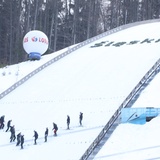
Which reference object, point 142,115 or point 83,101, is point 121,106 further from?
point 83,101

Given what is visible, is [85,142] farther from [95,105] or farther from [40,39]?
[40,39]

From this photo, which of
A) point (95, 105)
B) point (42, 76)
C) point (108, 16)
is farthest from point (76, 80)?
point (108, 16)

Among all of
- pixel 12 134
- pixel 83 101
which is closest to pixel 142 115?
pixel 83 101

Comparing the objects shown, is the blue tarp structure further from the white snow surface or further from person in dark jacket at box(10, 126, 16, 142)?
person in dark jacket at box(10, 126, 16, 142)

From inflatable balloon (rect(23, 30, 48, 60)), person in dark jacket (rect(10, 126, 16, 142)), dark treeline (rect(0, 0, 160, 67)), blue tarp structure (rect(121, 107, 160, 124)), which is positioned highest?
dark treeline (rect(0, 0, 160, 67))

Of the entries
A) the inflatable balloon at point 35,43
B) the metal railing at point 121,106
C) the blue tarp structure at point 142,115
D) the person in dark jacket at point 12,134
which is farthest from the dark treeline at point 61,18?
the blue tarp structure at point 142,115

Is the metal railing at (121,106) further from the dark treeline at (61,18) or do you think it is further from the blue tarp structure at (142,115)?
the dark treeline at (61,18)

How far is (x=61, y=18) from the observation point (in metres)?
60.1

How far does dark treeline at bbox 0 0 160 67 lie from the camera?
52125mm

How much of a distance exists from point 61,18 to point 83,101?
38.1 metres

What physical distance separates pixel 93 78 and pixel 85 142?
31.7ft

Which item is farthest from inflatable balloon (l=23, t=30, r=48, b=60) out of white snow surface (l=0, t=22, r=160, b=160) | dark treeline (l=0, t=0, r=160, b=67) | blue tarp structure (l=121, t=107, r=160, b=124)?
blue tarp structure (l=121, t=107, r=160, b=124)

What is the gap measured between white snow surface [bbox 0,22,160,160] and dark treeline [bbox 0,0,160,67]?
640 inches

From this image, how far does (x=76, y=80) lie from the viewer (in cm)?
2725
